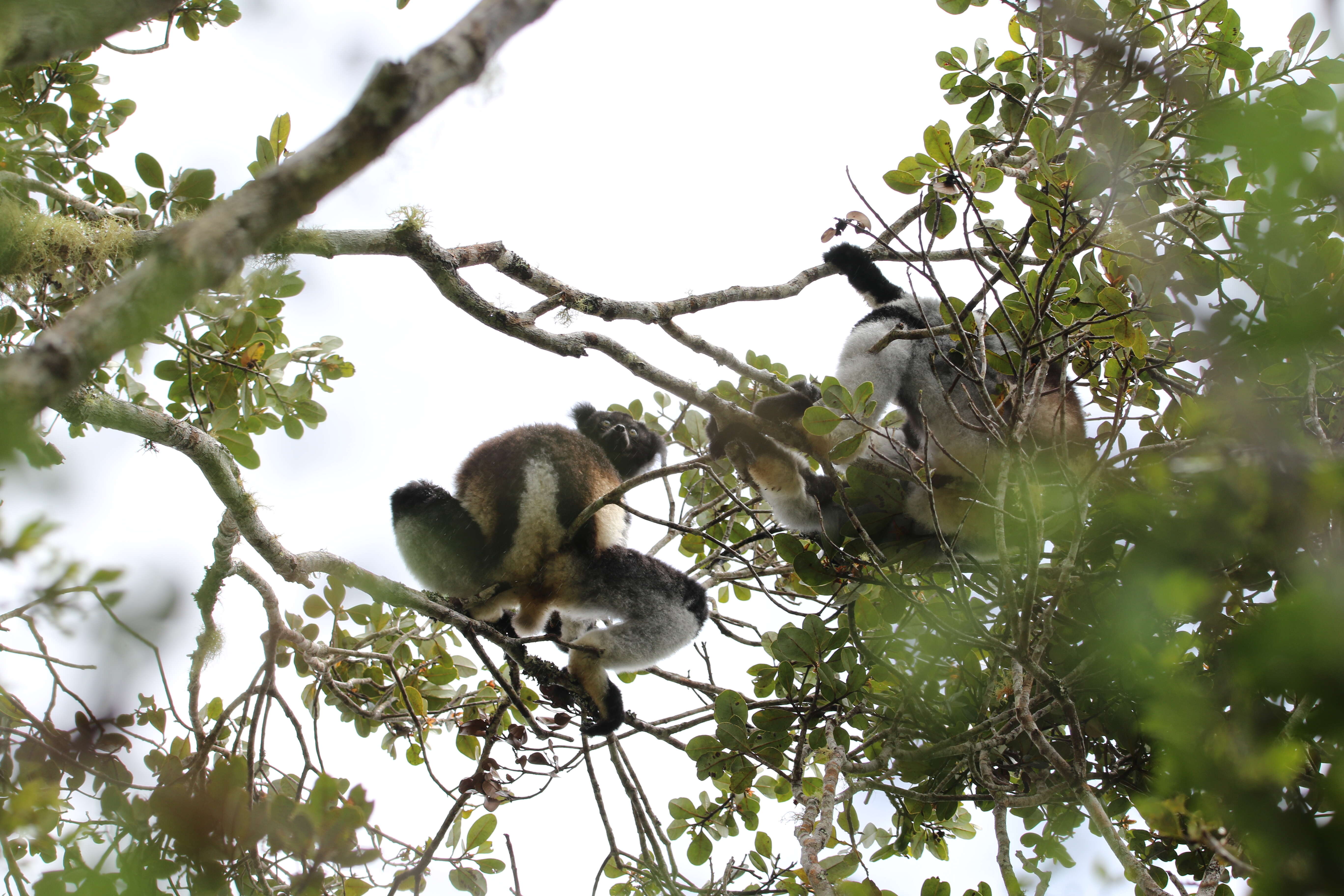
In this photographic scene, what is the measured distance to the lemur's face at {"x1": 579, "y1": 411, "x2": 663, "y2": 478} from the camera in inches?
200

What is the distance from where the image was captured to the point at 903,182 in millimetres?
3949

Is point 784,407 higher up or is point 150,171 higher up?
point 150,171

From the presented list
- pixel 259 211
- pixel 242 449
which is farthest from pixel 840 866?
pixel 242 449

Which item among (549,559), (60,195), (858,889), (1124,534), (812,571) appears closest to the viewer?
(858,889)

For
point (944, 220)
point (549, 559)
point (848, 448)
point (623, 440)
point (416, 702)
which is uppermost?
point (944, 220)

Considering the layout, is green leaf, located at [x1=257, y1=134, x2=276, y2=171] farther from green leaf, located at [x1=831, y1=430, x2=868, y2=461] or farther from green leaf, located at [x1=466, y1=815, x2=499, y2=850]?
green leaf, located at [x1=466, y1=815, x2=499, y2=850]

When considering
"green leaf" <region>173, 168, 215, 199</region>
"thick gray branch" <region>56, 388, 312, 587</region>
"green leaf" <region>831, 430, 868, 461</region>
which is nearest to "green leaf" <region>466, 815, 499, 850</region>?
"thick gray branch" <region>56, 388, 312, 587</region>

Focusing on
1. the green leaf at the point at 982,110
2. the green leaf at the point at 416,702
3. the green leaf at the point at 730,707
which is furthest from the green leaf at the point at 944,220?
the green leaf at the point at 416,702

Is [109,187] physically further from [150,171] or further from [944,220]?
[944,220]

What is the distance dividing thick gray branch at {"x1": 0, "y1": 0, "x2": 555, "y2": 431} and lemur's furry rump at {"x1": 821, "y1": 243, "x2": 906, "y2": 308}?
3.95 meters

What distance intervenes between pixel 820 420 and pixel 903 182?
1627 millimetres

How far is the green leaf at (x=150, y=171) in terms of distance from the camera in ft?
12.6

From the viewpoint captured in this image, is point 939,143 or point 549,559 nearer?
point 939,143

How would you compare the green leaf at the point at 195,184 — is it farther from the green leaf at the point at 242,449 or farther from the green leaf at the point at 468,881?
the green leaf at the point at 468,881
